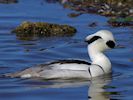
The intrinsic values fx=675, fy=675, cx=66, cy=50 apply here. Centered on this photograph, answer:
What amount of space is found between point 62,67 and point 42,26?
7.09 metres

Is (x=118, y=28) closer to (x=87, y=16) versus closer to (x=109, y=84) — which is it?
(x=87, y=16)

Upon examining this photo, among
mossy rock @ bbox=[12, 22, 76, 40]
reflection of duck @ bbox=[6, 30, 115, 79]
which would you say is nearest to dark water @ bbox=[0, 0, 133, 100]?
reflection of duck @ bbox=[6, 30, 115, 79]

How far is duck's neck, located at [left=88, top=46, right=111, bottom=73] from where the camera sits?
1612cm

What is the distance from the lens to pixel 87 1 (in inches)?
1127

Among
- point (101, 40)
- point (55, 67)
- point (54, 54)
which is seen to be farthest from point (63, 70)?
point (54, 54)

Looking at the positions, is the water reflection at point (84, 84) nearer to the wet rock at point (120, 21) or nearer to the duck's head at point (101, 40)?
the duck's head at point (101, 40)

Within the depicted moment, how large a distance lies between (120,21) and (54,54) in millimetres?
5765

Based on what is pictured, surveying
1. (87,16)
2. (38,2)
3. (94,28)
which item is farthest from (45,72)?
(38,2)

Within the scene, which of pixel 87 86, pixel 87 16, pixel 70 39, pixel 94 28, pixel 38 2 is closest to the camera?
pixel 87 86

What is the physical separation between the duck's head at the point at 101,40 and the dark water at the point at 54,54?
742mm

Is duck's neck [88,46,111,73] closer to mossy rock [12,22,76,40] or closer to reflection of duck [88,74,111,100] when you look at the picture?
reflection of duck [88,74,111,100]

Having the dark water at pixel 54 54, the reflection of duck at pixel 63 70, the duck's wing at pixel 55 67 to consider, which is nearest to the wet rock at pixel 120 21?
the dark water at pixel 54 54

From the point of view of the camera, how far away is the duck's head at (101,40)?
16.1 meters

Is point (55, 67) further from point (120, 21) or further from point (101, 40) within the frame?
point (120, 21)
